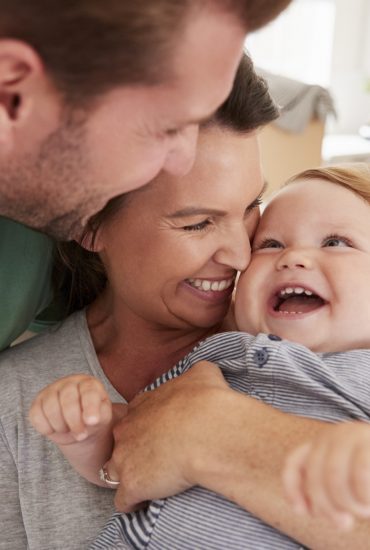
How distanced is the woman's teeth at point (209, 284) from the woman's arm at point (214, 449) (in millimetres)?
226

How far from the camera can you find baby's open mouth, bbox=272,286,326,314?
4.39 feet

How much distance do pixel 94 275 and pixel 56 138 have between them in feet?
2.38

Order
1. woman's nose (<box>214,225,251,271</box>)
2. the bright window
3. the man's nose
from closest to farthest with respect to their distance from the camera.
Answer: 1. the man's nose
2. woman's nose (<box>214,225,251,271</box>)
3. the bright window

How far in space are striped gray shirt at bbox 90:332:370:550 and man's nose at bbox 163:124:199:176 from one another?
307mm

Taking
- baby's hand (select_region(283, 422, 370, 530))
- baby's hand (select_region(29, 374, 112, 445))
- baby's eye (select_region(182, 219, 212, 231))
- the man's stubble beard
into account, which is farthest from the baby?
baby's hand (select_region(283, 422, 370, 530))

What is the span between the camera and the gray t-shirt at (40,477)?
4.43ft

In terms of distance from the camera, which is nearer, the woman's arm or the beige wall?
the woman's arm

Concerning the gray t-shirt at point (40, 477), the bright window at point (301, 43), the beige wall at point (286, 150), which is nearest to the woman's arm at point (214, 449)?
the gray t-shirt at point (40, 477)

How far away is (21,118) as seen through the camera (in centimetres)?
97

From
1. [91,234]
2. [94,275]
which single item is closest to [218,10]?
[91,234]

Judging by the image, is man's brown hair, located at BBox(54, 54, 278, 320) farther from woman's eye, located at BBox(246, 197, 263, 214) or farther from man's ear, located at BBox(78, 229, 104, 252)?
woman's eye, located at BBox(246, 197, 263, 214)

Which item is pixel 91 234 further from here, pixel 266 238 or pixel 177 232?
pixel 266 238

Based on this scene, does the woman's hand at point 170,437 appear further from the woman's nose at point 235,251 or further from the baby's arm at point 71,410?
the woman's nose at point 235,251

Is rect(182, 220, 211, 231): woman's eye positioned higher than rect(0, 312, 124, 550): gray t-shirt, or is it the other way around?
rect(182, 220, 211, 231): woman's eye
